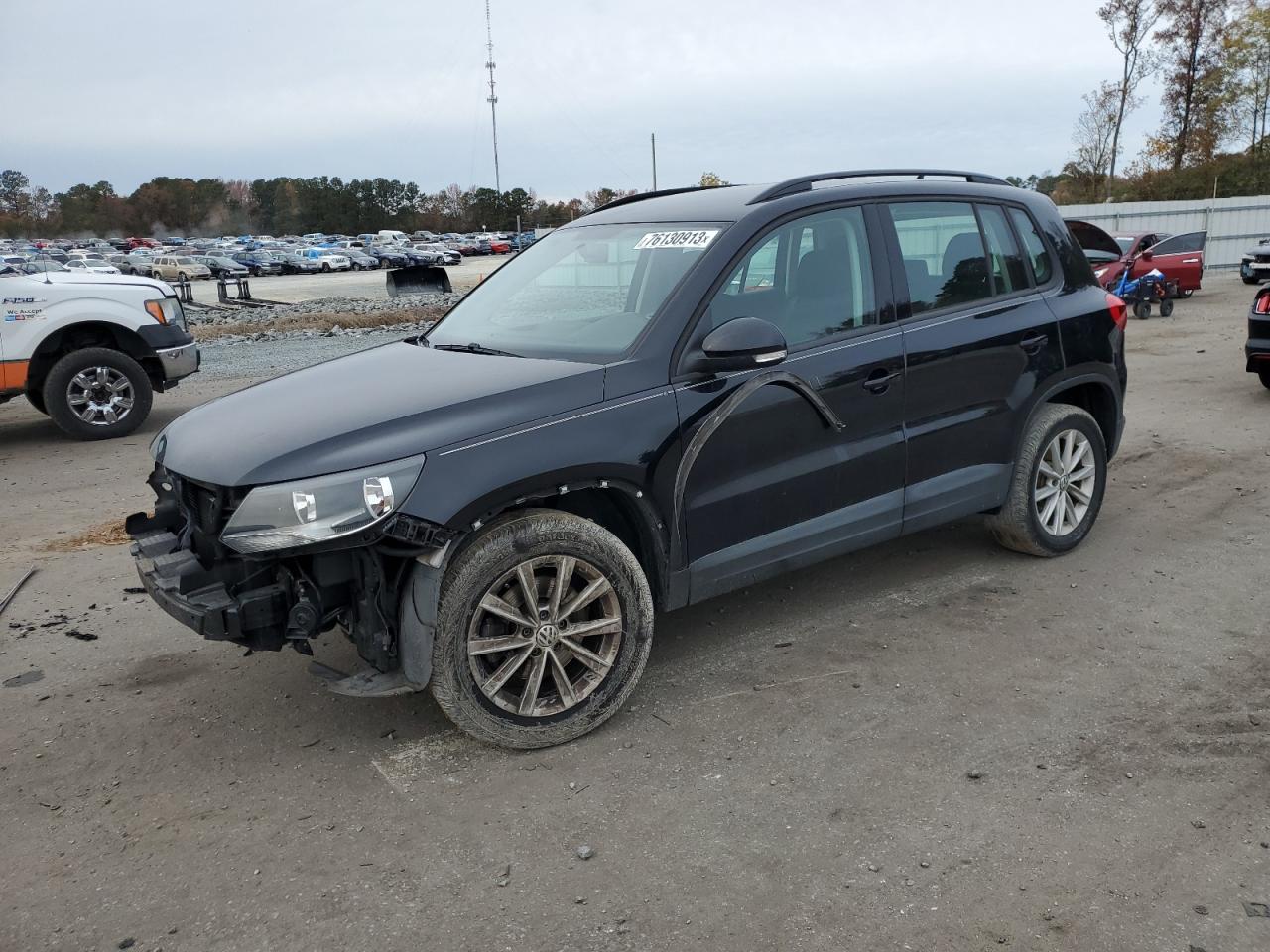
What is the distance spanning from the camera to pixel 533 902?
9.58 feet

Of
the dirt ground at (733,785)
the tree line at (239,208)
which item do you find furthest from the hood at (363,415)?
the tree line at (239,208)

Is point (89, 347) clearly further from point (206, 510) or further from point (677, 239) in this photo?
point (677, 239)

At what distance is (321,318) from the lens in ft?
72.2

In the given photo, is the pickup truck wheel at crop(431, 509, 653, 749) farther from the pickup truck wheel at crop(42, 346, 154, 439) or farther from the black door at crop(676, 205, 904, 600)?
the pickup truck wheel at crop(42, 346, 154, 439)

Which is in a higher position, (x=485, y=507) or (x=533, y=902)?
(x=485, y=507)

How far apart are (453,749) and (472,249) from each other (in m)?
79.5

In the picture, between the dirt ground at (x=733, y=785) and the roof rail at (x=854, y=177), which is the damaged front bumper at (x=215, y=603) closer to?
the dirt ground at (x=733, y=785)

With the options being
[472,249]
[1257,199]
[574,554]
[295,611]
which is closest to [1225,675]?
[574,554]

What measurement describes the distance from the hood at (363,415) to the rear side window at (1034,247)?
2.60 meters

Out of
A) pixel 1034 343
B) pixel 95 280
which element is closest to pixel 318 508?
pixel 1034 343

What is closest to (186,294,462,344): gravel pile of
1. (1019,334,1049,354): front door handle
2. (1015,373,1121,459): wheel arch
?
(1015,373,1121,459): wheel arch

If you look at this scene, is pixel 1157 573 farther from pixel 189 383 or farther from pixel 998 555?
pixel 189 383

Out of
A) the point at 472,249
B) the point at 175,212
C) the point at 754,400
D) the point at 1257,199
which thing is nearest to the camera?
the point at 754,400

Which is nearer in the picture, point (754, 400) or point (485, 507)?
point (485, 507)
